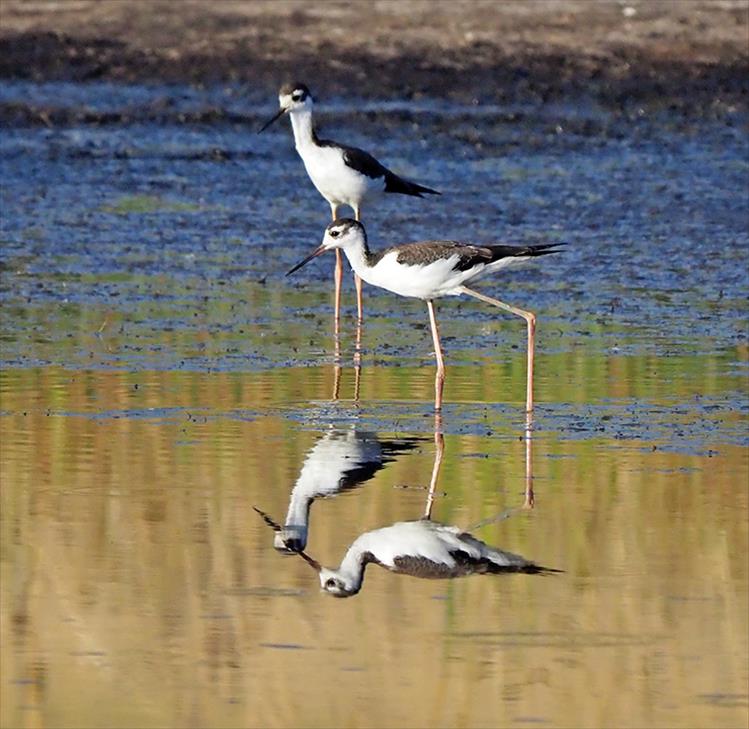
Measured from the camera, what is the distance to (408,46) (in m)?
18.7

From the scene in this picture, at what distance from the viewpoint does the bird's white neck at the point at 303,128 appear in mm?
11812

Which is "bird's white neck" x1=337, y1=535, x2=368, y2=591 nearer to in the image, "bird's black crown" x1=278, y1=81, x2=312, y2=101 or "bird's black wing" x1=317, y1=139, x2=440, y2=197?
"bird's black wing" x1=317, y1=139, x2=440, y2=197

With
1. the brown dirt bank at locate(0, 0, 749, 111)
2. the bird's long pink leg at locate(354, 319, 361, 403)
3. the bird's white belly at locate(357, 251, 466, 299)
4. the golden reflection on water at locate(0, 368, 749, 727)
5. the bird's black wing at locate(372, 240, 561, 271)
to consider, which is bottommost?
the golden reflection on water at locate(0, 368, 749, 727)

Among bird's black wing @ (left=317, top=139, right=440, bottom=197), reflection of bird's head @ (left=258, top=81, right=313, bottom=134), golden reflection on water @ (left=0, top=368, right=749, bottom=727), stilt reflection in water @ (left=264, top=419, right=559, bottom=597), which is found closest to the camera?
golden reflection on water @ (left=0, top=368, right=749, bottom=727)

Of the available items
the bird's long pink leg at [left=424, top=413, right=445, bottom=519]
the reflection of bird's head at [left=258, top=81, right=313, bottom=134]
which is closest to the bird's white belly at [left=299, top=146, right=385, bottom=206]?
the reflection of bird's head at [left=258, top=81, right=313, bottom=134]

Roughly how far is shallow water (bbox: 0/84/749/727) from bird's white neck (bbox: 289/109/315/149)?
68 cm

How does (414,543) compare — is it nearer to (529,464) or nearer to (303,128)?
(529,464)

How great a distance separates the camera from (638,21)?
19.0 meters

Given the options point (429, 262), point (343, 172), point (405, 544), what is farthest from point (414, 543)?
point (343, 172)

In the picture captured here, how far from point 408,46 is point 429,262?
10440mm

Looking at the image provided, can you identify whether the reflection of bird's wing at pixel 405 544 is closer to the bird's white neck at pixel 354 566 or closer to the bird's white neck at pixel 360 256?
the bird's white neck at pixel 354 566

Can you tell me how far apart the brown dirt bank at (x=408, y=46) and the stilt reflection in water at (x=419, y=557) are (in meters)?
12.2

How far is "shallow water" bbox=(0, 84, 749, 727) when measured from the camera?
4.80 metres

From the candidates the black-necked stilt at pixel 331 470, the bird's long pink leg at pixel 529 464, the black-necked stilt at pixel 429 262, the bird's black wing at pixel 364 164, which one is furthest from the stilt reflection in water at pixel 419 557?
Answer: the bird's black wing at pixel 364 164
